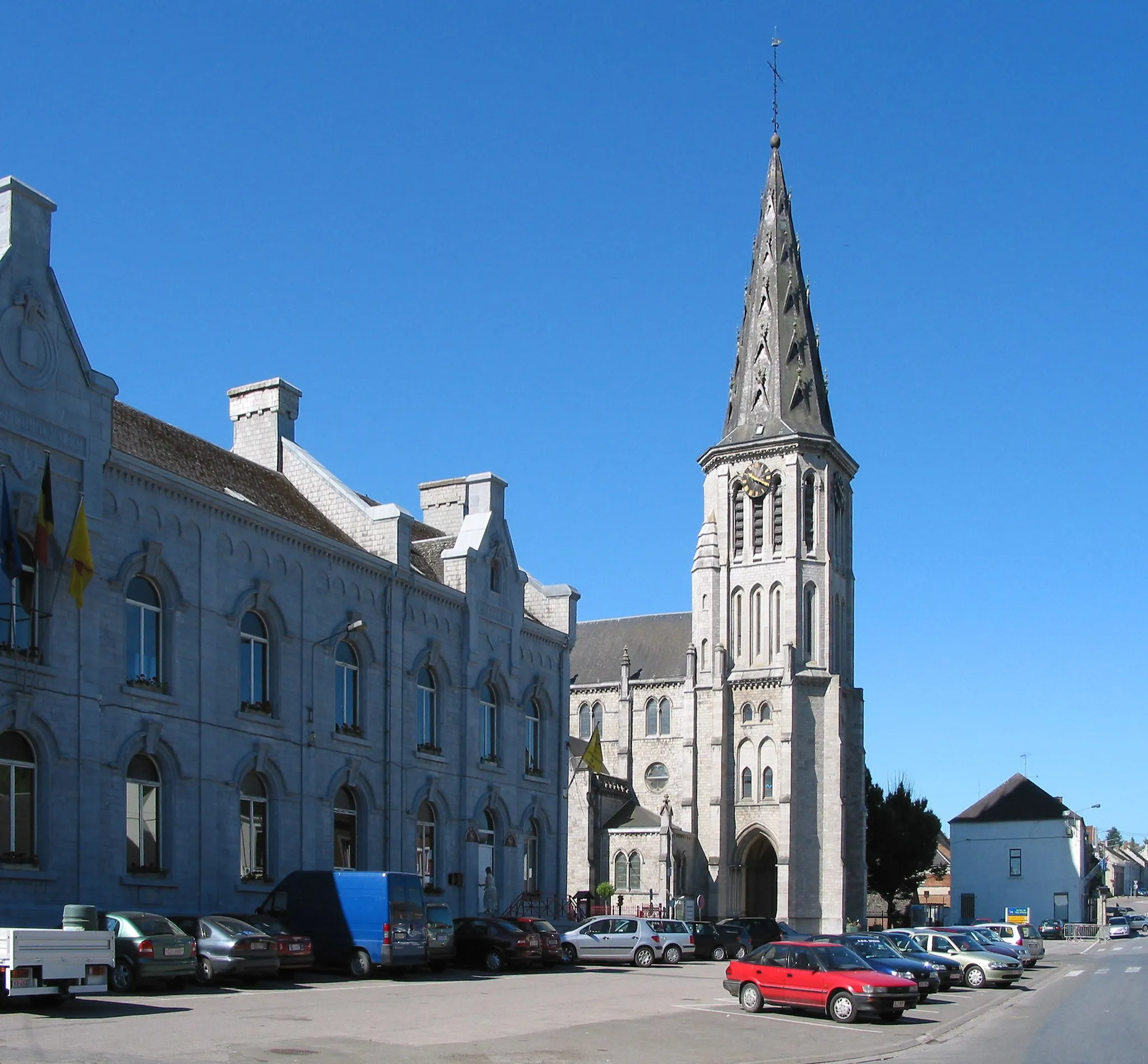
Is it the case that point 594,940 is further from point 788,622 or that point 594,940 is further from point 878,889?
point 878,889

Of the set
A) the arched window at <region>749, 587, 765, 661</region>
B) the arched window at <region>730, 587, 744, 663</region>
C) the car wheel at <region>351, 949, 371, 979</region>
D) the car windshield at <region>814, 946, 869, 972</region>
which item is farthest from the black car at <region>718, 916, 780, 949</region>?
the arched window at <region>730, 587, 744, 663</region>

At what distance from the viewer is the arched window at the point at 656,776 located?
8506cm

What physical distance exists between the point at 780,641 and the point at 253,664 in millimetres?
53256

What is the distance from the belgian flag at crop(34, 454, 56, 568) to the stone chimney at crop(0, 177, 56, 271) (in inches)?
163

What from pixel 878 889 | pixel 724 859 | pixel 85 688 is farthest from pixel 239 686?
pixel 878 889

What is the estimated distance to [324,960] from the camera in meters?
28.5

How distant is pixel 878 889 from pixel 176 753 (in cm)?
7103

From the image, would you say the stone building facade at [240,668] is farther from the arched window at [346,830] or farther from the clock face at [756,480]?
the clock face at [756,480]

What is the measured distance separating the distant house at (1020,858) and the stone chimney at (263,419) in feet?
222

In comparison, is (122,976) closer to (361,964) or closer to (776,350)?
(361,964)

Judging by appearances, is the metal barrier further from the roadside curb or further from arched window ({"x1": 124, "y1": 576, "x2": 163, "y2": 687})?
arched window ({"x1": 124, "y1": 576, "x2": 163, "y2": 687})

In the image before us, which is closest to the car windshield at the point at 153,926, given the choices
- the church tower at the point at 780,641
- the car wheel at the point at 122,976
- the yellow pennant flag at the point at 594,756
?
the car wheel at the point at 122,976

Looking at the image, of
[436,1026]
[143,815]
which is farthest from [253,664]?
[436,1026]

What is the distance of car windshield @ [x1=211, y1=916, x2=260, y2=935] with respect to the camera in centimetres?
2448
